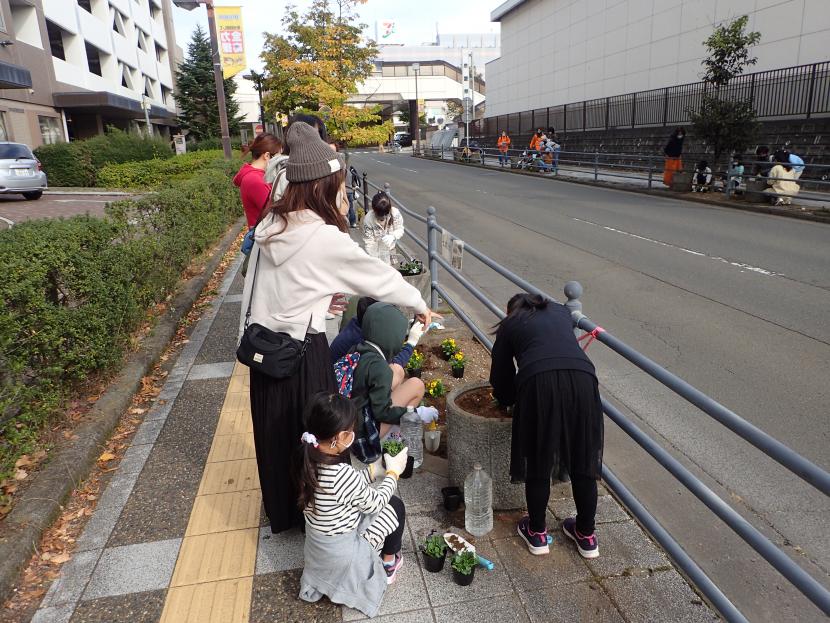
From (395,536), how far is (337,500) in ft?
1.35

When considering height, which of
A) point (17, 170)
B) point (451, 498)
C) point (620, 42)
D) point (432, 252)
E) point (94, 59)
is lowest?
point (451, 498)

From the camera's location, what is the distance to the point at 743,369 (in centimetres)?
539

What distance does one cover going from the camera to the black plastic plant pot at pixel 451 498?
129 inches

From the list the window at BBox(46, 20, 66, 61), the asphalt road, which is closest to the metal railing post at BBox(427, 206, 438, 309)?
the asphalt road

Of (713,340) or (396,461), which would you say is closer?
(396,461)

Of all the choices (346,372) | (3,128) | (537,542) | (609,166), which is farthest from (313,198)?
(3,128)

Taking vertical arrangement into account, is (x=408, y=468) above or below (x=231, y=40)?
below

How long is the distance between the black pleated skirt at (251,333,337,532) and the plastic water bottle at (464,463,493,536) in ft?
2.90

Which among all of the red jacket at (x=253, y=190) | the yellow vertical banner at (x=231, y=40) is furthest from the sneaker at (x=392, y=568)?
the yellow vertical banner at (x=231, y=40)

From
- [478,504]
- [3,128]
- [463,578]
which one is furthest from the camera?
[3,128]

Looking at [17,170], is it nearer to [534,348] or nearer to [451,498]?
[451,498]

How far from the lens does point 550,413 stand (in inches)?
105

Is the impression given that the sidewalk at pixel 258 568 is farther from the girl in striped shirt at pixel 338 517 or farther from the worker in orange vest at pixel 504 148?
the worker in orange vest at pixel 504 148

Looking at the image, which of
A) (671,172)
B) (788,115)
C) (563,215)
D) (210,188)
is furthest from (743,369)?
(788,115)
